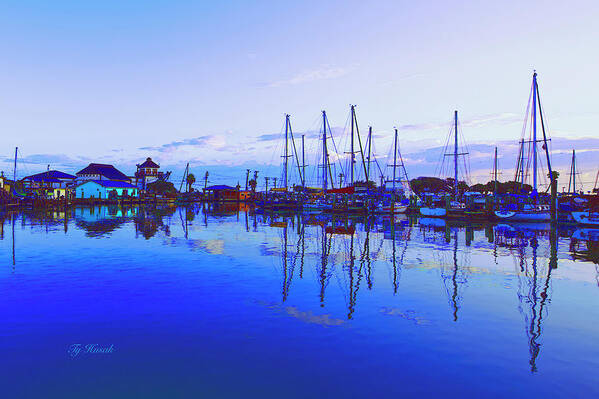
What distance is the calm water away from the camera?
7.57 meters

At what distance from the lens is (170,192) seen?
438 feet

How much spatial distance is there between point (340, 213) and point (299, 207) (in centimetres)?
1085

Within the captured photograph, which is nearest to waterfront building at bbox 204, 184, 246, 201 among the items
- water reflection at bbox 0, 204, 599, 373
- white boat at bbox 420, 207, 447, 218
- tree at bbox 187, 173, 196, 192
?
tree at bbox 187, 173, 196, 192

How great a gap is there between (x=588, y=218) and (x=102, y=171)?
444 feet

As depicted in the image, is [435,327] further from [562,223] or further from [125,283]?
[562,223]

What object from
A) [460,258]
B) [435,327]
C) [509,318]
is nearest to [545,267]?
[460,258]

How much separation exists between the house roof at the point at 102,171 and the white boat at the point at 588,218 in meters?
131

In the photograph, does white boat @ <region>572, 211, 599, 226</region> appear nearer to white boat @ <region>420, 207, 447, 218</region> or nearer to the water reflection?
the water reflection

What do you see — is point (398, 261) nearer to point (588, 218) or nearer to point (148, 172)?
point (588, 218)

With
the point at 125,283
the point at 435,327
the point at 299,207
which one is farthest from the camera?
the point at 299,207

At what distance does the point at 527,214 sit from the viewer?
50094mm

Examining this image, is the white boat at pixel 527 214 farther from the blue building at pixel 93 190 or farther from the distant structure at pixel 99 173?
the distant structure at pixel 99 173

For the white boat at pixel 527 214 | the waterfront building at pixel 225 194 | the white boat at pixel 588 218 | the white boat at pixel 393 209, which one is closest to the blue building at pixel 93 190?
the waterfront building at pixel 225 194

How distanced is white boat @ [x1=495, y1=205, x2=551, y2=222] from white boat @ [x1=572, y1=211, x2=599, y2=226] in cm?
381
